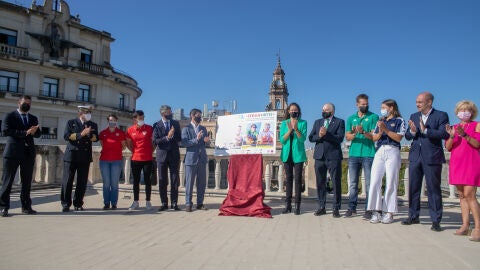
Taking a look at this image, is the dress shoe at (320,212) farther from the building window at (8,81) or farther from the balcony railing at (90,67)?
the balcony railing at (90,67)

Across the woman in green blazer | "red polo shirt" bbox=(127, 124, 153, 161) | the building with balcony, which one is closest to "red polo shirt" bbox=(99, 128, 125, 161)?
"red polo shirt" bbox=(127, 124, 153, 161)

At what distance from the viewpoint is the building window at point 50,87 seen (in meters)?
37.6

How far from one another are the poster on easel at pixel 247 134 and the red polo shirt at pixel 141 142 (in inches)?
58.9

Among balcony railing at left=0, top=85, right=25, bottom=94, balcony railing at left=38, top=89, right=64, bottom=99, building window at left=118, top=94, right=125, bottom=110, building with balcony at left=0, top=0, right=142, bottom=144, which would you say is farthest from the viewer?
building window at left=118, top=94, right=125, bottom=110

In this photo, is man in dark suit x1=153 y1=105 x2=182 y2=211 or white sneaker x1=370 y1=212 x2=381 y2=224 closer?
white sneaker x1=370 y1=212 x2=381 y2=224

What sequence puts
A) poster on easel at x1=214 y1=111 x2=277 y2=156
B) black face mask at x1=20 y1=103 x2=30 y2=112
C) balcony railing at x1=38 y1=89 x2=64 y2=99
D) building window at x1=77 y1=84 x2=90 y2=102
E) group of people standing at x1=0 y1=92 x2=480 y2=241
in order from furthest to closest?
building window at x1=77 y1=84 x2=90 y2=102 → balcony railing at x1=38 y1=89 x2=64 y2=99 → poster on easel at x1=214 y1=111 x2=277 y2=156 → black face mask at x1=20 y1=103 x2=30 y2=112 → group of people standing at x1=0 y1=92 x2=480 y2=241

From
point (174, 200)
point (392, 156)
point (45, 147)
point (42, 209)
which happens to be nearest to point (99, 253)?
point (174, 200)

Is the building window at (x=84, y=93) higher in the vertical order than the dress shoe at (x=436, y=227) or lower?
higher

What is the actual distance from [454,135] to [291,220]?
9.64ft

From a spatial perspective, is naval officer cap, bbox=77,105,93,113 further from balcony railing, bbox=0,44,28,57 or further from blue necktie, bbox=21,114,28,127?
balcony railing, bbox=0,44,28,57

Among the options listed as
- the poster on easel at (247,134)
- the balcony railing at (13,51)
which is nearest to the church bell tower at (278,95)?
the balcony railing at (13,51)

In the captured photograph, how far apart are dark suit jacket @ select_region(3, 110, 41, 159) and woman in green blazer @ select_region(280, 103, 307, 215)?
4.82 meters

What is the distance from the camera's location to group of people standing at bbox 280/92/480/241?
538cm

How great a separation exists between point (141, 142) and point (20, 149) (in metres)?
2.24
